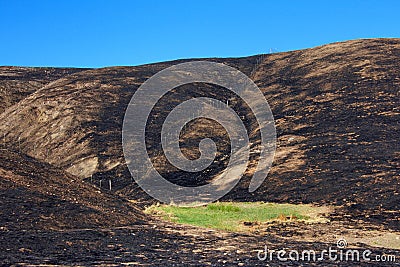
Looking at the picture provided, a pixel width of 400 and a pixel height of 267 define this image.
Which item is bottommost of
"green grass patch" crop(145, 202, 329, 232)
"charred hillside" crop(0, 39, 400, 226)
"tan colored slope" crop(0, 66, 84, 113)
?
"green grass patch" crop(145, 202, 329, 232)

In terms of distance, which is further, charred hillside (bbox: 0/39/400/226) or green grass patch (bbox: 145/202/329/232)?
charred hillside (bbox: 0/39/400/226)

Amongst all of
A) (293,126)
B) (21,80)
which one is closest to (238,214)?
(293,126)

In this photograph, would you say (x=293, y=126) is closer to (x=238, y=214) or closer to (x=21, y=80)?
(x=238, y=214)

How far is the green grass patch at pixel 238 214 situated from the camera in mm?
17250

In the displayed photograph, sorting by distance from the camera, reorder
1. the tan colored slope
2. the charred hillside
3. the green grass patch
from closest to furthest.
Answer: the green grass patch
the charred hillside
the tan colored slope

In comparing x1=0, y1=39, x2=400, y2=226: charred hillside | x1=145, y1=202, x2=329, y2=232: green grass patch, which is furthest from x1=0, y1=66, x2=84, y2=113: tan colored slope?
x1=145, y1=202, x2=329, y2=232: green grass patch

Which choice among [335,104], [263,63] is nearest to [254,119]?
[335,104]

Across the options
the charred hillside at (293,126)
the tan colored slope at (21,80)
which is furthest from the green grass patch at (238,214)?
the tan colored slope at (21,80)

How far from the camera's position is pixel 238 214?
62.0ft

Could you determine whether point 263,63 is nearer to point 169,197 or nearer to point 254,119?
point 254,119

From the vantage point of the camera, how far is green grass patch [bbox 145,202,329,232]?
56.6ft

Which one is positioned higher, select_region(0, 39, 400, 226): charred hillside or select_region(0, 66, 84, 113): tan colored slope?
select_region(0, 66, 84, 113): tan colored slope

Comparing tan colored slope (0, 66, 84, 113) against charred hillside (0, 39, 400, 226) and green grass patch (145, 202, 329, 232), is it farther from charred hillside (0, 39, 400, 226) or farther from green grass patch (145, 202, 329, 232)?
green grass patch (145, 202, 329, 232)

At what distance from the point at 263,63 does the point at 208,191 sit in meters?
26.8
